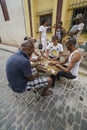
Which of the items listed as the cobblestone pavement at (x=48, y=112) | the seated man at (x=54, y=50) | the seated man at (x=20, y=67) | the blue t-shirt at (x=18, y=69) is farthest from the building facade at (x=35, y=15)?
the blue t-shirt at (x=18, y=69)

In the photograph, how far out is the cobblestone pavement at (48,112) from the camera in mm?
1586

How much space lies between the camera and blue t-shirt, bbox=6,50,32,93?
137 centimetres

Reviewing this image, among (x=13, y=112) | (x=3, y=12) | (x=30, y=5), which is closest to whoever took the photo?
(x=13, y=112)

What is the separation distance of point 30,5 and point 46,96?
549 centimetres

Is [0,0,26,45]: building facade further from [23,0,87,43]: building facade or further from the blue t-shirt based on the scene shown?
the blue t-shirt

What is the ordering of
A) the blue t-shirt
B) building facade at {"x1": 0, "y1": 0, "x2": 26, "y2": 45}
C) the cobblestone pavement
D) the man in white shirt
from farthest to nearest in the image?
building facade at {"x1": 0, "y1": 0, "x2": 26, "y2": 45} → the man in white shirt → the cobblestone pavement → the blue t-shirt

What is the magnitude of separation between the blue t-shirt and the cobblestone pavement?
26.6 inches

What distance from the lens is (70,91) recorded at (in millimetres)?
2326

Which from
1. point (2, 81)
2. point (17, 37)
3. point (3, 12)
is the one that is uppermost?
point (3, 12)

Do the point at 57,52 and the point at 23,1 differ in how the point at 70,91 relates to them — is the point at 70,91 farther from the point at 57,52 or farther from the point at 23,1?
the point at 23,1

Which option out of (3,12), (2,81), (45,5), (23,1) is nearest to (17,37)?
(3,12)

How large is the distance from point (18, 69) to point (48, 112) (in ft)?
3.84

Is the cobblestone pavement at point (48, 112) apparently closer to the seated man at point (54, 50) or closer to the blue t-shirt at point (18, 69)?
the blue t-shirt at point (18, 69)

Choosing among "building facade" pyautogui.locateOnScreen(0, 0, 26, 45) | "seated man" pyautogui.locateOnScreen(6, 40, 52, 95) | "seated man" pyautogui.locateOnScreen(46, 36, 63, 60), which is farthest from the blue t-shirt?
"building facade" pyautogui.locateOnScreen(0, 0, 26, 45)
